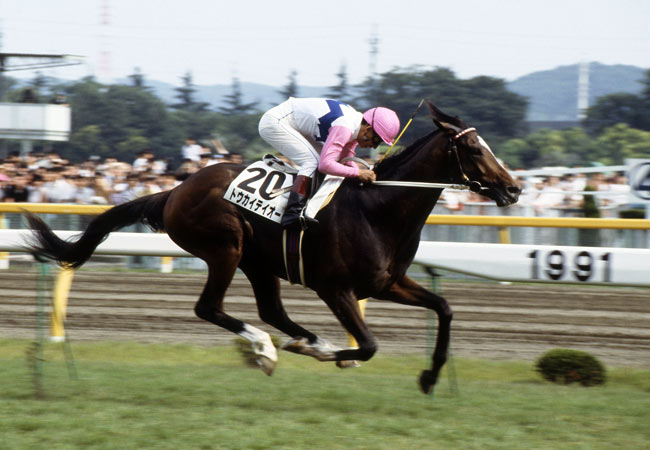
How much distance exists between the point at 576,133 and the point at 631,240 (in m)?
53.5

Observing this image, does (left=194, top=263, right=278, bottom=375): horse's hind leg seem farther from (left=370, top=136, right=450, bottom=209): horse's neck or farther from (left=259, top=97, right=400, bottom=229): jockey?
(left=370, top=136, right=450, bottom=209): horse's neck

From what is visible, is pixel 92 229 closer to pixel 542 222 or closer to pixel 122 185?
pixel 542 222

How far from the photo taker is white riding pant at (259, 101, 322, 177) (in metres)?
4.94

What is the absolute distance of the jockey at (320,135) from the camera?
4656 mm

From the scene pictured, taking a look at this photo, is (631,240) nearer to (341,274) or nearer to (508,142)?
(341,274)

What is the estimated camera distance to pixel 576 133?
59969 millimetres

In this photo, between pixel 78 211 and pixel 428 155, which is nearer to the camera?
pixel 428 155

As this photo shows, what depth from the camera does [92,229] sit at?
17.6 feet

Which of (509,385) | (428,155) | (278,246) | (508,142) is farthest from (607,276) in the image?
(508,142)

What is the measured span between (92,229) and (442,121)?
2125mm

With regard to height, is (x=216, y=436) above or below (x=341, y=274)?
below

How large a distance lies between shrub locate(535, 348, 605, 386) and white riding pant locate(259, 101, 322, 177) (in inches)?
69.2

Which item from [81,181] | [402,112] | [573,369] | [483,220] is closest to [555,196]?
[483,220]

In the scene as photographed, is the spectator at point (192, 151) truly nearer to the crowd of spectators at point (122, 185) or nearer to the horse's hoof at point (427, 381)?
the crowd of spectators at point (122, 185)
